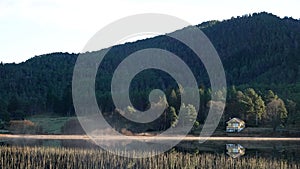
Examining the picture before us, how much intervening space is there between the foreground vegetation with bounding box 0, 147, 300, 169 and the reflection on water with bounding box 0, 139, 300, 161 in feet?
22.4

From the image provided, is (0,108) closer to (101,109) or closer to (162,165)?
(101,109)

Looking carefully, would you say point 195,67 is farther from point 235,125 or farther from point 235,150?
point 235,150

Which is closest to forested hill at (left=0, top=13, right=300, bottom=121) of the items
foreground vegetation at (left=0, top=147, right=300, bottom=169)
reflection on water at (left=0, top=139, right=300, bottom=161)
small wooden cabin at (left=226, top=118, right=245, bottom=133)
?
small wooden cabin at (left=226, top=118, right=245, bottom=133)

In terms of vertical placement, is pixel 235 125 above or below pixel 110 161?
above

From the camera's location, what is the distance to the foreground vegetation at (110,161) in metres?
36.7

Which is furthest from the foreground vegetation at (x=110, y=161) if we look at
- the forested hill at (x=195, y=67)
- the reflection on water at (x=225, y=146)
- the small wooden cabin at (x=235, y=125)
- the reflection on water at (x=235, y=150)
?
the forested hill at (x=195, y=67)

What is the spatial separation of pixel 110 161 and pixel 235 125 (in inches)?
1034

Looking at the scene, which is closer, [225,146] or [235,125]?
[225,146]

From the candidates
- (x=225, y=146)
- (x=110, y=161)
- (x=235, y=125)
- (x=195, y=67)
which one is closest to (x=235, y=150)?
(x=225, y=146)

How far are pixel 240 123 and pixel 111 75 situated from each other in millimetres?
73187

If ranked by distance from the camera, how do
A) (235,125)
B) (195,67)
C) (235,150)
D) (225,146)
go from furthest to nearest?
(195,67), (235,125), (225,146), (235,150)

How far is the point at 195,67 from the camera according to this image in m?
143

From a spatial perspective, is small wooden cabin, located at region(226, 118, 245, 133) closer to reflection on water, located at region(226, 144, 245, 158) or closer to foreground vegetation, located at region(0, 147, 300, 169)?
reflection on water, located at region(226, 144, 245, 158)

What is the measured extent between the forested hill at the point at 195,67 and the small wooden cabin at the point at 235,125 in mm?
15267
